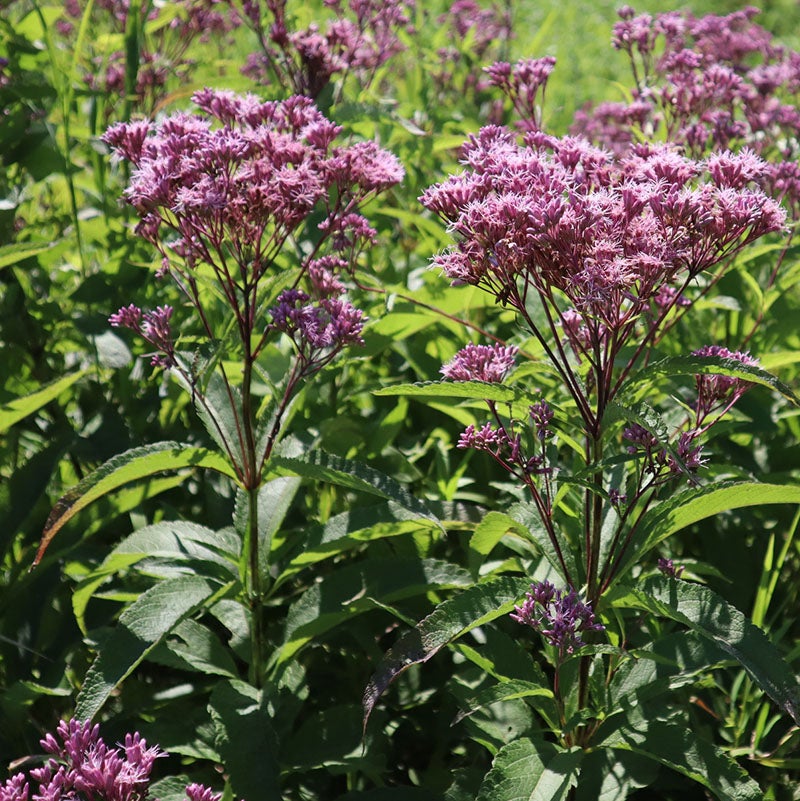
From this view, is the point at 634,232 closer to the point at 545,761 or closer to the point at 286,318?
the point at 286,318

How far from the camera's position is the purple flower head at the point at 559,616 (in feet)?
6.54

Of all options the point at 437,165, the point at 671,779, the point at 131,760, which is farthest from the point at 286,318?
the point at 437,165

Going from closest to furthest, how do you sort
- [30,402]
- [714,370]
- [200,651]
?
[714,370]
[200,651]
[30,402]

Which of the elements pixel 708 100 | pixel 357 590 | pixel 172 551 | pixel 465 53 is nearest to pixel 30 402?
pixel 172 551

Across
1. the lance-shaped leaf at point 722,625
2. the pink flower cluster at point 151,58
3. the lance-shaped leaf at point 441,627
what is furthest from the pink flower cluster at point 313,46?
the lance-shaped leaf at point 722,625

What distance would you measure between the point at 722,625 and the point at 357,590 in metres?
0.88

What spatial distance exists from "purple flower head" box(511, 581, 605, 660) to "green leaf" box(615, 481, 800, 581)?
15 centimetres

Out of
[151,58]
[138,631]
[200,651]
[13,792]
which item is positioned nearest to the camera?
[13,792]

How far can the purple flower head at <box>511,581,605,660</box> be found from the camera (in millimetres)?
1993

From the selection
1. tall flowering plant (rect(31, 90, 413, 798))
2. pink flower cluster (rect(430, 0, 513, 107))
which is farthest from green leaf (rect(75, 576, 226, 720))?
pink flower cluster (rect(430, 0, 513, 107))

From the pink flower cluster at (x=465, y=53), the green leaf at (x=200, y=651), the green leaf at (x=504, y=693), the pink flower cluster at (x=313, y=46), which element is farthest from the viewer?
the pink flower cluster at (x=465, y=53)

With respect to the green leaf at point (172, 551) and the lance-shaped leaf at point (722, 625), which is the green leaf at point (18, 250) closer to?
the green leaf at point (172, 551)

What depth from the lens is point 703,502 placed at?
6.55 feet

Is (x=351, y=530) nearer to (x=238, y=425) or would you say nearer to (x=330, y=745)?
(x=238, y=425)
